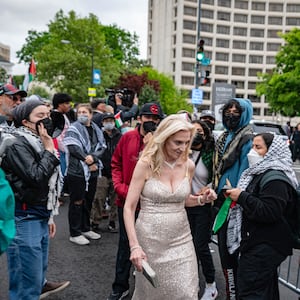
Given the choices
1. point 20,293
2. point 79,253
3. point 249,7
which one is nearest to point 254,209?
point 20,293

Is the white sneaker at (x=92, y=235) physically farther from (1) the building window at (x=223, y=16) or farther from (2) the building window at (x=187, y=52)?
(1) the building window at (x=223, y=16)

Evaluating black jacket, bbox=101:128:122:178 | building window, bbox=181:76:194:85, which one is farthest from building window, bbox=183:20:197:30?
black jacket, bbox=101:128:122:178

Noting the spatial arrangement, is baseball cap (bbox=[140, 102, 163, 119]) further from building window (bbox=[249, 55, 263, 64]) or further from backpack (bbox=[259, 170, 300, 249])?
building window (bbox=[249, 55, 263, 64])

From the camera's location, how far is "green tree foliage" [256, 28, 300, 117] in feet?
93.2

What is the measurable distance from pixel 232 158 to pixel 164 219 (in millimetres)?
1178

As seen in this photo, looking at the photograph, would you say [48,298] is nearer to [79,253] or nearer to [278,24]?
[79,253]

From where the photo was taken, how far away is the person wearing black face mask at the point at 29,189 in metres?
2.86

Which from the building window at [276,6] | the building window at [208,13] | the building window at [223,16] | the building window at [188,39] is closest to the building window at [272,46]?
the building window at [276,6]

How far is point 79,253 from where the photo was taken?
5469mm

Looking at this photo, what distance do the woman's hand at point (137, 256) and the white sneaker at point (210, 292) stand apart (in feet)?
5.81

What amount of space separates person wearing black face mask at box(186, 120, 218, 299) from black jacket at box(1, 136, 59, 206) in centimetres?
175

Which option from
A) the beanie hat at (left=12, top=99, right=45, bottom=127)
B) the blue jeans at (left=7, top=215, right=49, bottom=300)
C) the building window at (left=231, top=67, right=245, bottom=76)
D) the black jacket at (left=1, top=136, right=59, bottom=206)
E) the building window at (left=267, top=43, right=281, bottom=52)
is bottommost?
the blue jeans at (left=7, top=215, right=49, bottom=300)

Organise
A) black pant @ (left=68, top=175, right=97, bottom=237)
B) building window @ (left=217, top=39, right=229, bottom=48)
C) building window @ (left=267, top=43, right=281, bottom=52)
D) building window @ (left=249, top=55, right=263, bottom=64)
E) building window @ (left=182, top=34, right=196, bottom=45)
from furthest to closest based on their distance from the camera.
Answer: building window @ (left=267, top=43, right=281, bottom=52) → building window @ (left=249, top=55, right=263, bottom=64) → building window @ (left=217, top=39, right=229, bottom=48) → building window @ (left=182, top=34, right=196, bottom=45) → black pant @ (left=68, top=175, right=97, bottom=237)

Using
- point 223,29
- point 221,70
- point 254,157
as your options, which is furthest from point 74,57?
point 223,29
